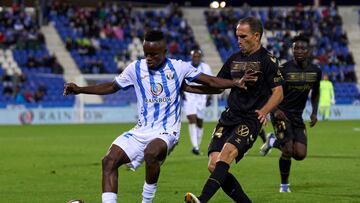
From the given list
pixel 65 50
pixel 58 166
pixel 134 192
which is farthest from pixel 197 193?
pixel 65 50

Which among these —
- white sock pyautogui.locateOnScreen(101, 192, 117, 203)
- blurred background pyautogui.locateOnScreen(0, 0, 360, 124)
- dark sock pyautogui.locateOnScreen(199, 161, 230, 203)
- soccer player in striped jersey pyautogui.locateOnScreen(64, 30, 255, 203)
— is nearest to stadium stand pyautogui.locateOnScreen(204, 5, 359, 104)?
blurred background pyautogui.locateOnScreen(0, 0, 360, 124)

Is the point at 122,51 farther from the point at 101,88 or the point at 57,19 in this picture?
the point at 101,88

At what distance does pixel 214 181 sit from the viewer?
8961mm

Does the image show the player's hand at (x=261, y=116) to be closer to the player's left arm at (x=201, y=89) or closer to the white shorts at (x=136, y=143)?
the player's left arm at (x=201, y=89)

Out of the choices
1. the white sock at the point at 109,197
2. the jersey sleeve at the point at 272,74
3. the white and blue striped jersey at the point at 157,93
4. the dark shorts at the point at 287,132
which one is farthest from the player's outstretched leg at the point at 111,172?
the dark shorts at the point at 287,132

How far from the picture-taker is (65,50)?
45.9 metres

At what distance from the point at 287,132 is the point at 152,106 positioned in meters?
4.14

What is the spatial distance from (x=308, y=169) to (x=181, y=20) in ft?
118

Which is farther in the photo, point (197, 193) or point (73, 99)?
point (73, 99)

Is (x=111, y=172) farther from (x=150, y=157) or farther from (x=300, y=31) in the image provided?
(x=300, y=31)

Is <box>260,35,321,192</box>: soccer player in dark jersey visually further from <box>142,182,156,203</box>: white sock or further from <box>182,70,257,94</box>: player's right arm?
<box>142,182,156,203</box>: white sock

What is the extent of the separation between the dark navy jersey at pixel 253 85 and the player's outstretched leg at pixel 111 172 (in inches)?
54.4

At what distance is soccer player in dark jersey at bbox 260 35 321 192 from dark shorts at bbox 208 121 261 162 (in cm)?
315

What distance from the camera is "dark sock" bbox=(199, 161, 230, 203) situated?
8.78m
